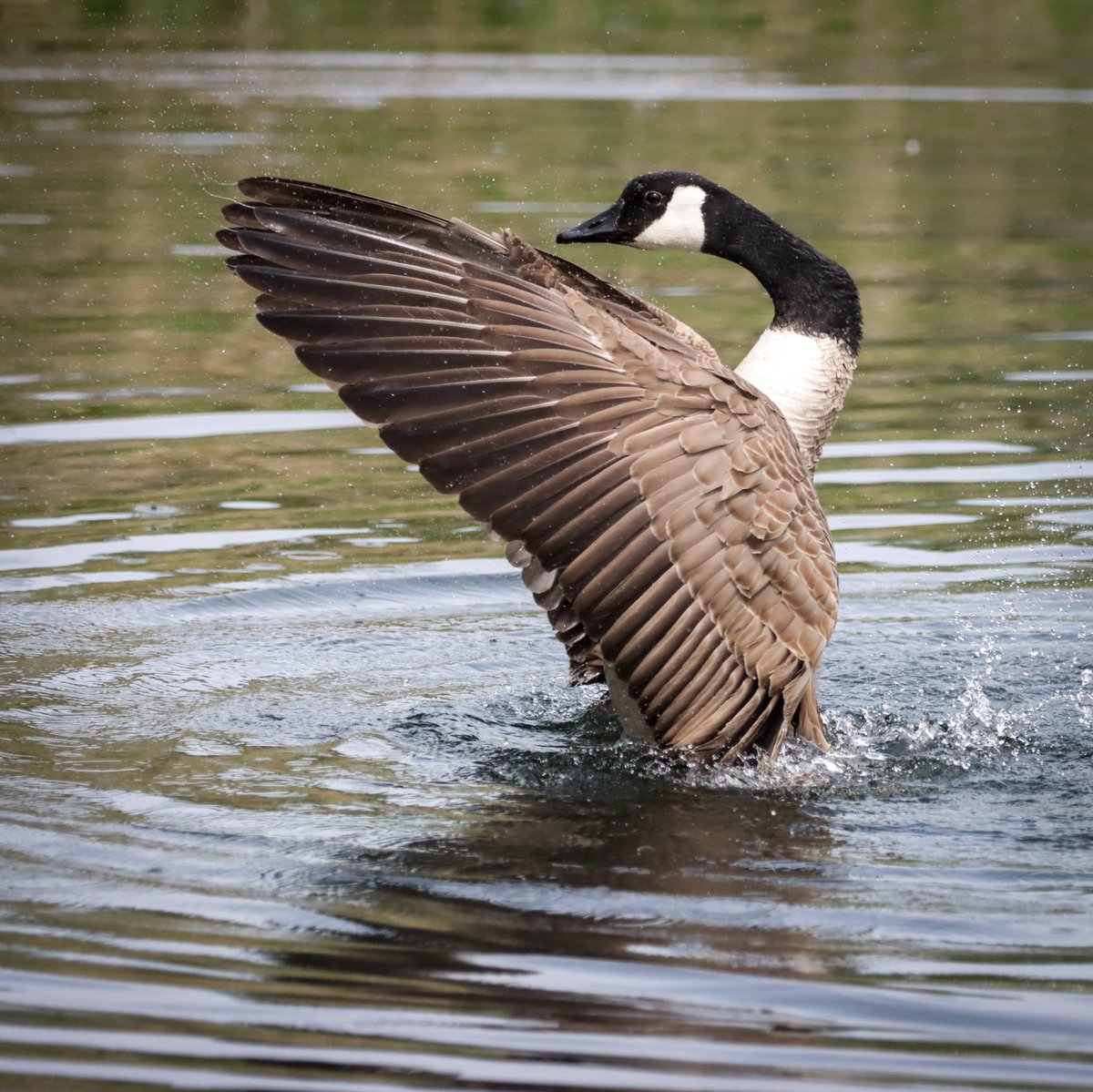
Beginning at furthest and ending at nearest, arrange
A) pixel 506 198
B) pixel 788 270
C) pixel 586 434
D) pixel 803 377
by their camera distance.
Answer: pixel 506 198 < pixel 788 270 < pixel 803 377 < pixel 586 434

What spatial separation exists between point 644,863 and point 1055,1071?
61.8 inches

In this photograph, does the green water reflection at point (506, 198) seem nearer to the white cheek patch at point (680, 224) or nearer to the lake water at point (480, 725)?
the lake water at point (480, 725)

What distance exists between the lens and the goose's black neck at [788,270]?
695 centimetres

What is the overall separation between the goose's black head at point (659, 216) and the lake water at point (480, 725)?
1.78 meters

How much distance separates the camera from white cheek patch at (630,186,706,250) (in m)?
7.28

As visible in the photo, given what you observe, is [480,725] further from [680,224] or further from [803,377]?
[680,224]

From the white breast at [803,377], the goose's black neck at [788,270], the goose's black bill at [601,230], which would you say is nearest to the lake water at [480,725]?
the white breast at [803,377]

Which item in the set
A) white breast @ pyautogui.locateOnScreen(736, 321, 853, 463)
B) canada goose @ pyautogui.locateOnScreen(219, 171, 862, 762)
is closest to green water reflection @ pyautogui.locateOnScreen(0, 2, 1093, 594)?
white breast @ pyautogui.locateOnScreen(736, 321, 853, 463)

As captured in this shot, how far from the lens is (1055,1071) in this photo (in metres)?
4.14

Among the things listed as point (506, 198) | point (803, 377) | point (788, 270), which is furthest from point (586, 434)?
point (506, 198)

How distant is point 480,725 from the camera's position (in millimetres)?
6891

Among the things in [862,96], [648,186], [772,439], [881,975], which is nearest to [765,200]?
[862,96]

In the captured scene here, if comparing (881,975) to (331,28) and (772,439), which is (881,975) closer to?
(772,439)

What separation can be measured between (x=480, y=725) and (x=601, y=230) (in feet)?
6.64
